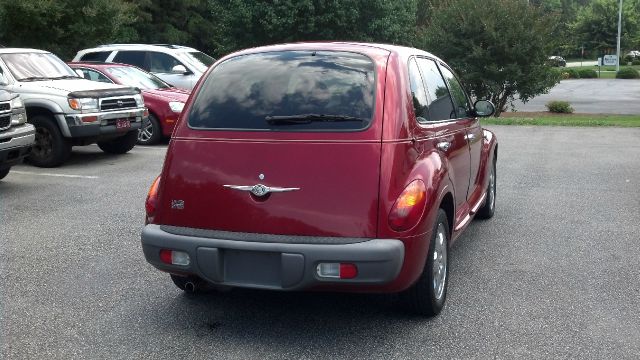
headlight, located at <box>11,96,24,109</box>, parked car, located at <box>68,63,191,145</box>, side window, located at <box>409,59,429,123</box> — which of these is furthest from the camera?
parked car, located at <box>68,63,191,145</box>

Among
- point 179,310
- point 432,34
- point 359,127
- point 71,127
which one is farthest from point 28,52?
point 432,34

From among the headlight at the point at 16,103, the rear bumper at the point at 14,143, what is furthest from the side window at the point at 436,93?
the headlight at the point at 16,103

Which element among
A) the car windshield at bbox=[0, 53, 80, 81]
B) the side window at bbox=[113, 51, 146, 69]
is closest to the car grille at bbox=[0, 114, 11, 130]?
the car windshield at bbox=[0, 53, 80, 81]

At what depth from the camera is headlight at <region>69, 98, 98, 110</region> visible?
10703 millimetres

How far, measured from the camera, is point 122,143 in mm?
12258

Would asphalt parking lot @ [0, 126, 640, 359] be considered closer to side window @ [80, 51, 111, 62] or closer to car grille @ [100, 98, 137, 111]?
car grille @ [100, 98, 137, 111]

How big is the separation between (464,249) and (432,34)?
1824cm

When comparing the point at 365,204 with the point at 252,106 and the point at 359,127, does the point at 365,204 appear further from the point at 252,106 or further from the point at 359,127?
the point at 252,106

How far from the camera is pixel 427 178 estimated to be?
436 cm

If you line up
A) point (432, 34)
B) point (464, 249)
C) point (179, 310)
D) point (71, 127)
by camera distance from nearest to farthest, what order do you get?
1. point (179, 310)
2. point (464, 249)
3. point (71, 127)
4. point (432, 34)

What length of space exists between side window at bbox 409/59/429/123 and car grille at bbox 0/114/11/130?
17.6ft

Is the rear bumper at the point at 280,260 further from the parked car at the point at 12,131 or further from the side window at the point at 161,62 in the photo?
the side window at the point at 161,62

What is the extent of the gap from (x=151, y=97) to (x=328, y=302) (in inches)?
367

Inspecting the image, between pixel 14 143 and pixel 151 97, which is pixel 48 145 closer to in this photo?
pixel 14 143
